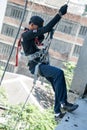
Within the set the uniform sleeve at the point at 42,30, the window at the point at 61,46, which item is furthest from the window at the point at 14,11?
the uniform sleeve at the point at 42,30

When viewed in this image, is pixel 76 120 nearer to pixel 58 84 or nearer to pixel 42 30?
pixel 58 84

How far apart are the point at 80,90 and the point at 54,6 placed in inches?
694

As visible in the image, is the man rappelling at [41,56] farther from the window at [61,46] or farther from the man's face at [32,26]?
the window at [61,46]

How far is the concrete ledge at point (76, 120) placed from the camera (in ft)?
7.41

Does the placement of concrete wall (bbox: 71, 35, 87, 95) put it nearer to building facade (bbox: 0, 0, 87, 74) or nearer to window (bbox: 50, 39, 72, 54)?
building facade (bbox: 0, 0, 87, 74)

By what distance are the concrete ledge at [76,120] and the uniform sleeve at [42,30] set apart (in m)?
0.89

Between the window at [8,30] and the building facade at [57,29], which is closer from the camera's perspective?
the building facade at [57,29]

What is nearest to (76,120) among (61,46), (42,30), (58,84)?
(58,84)

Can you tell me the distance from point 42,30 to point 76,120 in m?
1.21

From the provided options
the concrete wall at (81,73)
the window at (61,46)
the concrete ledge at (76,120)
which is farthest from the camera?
the window at (61,46)

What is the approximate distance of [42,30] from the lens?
3.32 meters

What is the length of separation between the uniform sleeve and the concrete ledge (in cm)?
89

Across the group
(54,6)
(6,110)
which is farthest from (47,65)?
(54,6)

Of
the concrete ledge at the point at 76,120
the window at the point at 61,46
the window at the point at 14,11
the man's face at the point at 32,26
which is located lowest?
the window at the point at 61,46
